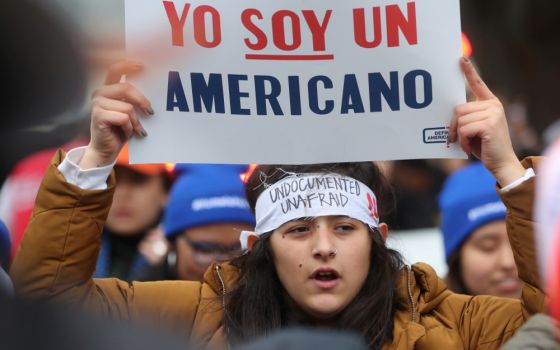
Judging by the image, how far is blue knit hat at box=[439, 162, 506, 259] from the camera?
4609 millimetres

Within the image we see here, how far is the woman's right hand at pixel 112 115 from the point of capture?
312 centimetres

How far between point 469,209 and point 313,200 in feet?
5.06

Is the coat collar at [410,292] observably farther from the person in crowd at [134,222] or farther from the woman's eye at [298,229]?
the person in crowd at [134,222]

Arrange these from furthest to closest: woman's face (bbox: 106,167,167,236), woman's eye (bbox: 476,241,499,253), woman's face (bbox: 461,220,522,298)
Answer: woman's face (bbox: 106,167,167,236)
woman's eye (bbox: 476,241,499,253)
woman's face (bbox: 461,220,522,298)

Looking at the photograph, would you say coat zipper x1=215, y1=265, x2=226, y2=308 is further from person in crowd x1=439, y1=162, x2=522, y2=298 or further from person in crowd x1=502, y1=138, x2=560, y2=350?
person in crowd x1=439, y1=162, x2=522, y2=298

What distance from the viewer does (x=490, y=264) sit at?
450cm

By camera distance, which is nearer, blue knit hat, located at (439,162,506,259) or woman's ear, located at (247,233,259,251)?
woman's ear, located at (247,233,259,251)

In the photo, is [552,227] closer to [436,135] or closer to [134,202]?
[436,135]

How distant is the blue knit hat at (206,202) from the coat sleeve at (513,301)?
5.50 ft

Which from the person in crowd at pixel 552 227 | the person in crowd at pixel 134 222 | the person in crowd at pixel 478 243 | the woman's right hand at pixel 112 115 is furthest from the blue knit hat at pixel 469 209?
the person in crowd at pixel 552 227

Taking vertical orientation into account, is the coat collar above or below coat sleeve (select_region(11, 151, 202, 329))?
below

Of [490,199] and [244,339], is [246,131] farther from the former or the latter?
[490,199]

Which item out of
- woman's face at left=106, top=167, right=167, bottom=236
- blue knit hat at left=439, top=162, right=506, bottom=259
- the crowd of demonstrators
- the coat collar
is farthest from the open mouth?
woman's face at left=106, top=167, right=167, bottom=236

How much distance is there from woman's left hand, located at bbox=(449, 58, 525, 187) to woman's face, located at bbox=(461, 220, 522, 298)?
4.66 ft
